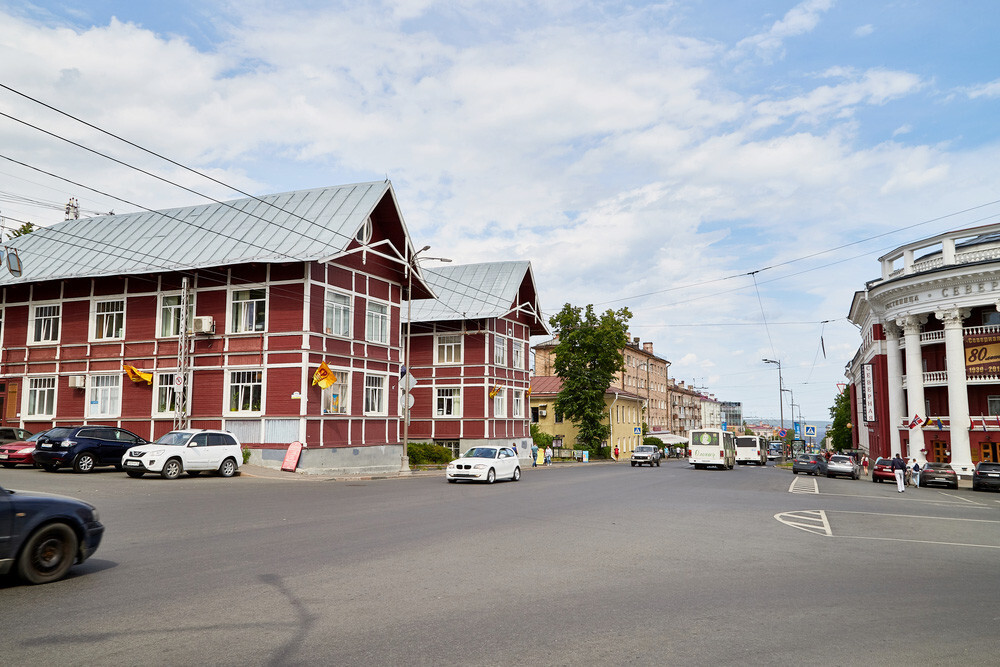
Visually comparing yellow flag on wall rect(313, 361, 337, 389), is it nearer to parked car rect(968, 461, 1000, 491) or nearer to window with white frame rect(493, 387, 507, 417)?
window with white frame rect(493, 387, 507, 417)

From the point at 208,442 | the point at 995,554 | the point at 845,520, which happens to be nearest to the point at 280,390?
the point at 208,442

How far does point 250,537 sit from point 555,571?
536 cm

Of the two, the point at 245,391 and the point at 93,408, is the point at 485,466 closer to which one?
the point at 245,391

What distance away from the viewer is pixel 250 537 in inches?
473

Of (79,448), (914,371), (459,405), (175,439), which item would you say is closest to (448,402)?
(459,405)

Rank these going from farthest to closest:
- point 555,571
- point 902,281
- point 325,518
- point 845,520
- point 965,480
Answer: point 902,281, point 965,480, point 845,520, point 325,518, point 555,571

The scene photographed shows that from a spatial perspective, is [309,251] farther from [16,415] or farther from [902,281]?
[902,281]

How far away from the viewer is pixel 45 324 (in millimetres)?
36219

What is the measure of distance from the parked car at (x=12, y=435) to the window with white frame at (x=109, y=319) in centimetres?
534

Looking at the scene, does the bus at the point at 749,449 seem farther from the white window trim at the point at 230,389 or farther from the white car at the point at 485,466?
the white window trim at the point at 230,389

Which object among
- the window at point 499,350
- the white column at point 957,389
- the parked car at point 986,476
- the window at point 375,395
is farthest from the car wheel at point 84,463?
the white column at point 957,389

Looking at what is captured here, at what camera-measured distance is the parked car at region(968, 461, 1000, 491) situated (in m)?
35.0

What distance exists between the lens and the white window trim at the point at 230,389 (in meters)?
30.9

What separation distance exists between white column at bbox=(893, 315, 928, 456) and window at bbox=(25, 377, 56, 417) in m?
47.6
